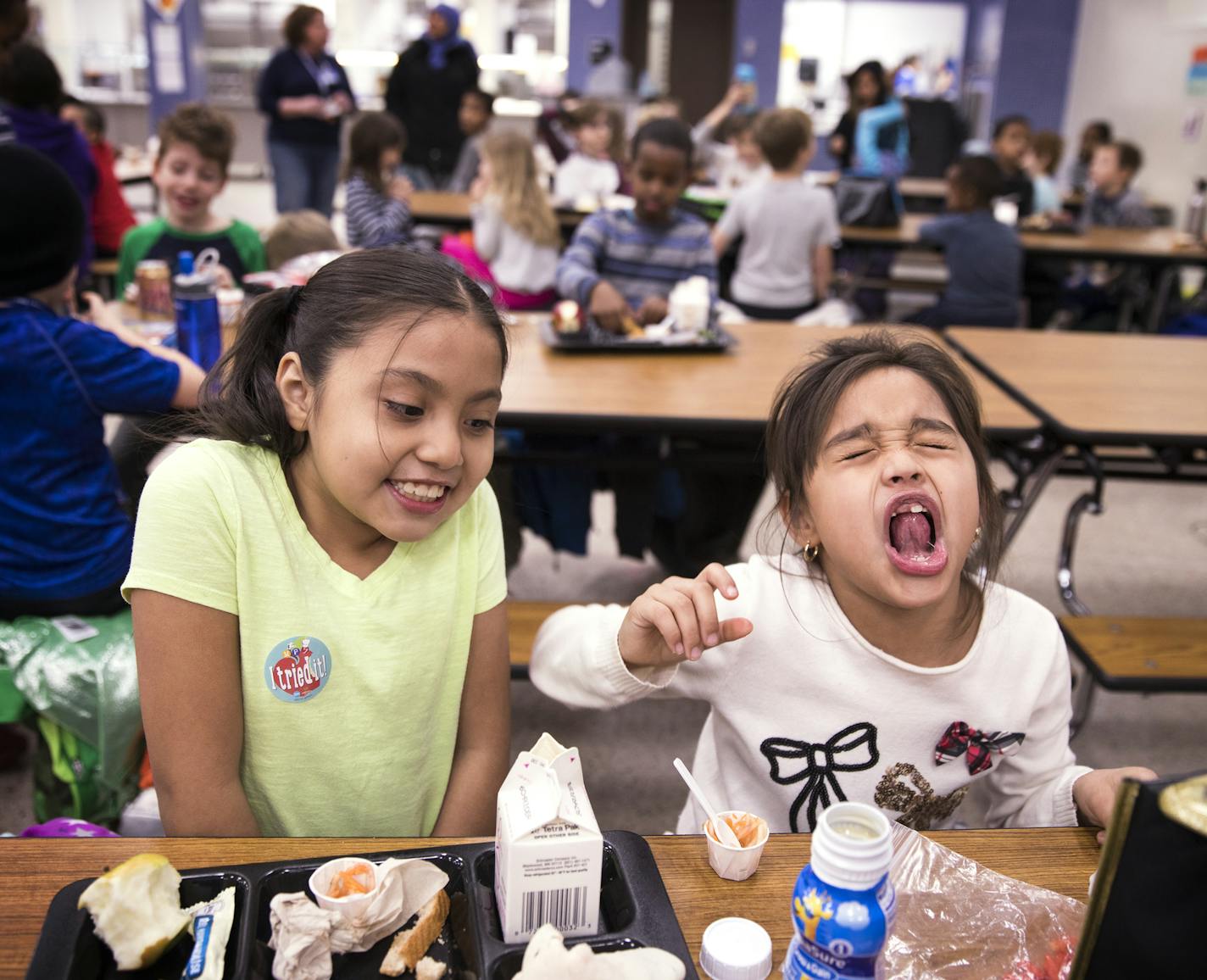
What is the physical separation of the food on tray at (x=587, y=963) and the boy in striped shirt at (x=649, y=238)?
2352 mm

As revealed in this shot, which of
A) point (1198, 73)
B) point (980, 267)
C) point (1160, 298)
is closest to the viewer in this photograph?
point (980, 267)

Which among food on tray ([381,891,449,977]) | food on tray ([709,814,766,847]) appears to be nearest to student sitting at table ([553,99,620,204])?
food on tray ([709,814,766,847])

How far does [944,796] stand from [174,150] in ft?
9.05

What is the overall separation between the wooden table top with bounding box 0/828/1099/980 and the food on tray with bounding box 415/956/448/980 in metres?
0.11

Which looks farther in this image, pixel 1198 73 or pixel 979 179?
pixel 1198 73

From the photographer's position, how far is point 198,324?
87.2 inches

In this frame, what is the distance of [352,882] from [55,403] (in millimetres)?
1289

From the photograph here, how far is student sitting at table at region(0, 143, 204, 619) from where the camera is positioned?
1.68 m

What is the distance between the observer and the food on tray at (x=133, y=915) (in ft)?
2.32

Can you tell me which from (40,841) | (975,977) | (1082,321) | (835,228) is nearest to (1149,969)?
(975,977)

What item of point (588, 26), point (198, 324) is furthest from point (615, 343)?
point (588, 26)

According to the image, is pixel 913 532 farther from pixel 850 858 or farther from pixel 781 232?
pixel 781 232

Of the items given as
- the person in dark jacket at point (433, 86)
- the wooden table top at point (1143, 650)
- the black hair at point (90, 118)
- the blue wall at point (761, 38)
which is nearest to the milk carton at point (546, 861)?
the wooden table top at point (1143, 650)

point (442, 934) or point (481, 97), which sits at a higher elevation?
point (481, 97)
